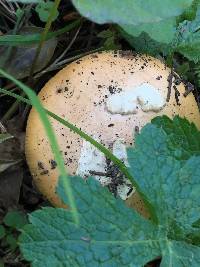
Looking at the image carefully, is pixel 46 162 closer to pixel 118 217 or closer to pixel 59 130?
pixel 59 130

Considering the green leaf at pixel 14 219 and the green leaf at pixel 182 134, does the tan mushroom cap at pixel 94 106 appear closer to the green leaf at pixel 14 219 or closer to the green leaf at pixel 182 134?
the green leaf at pixel 182 134

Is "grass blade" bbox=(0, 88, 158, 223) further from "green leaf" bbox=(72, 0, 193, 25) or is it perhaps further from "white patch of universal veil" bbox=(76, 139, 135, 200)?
"green leaf" bbox=(72, 0, 193, 25)

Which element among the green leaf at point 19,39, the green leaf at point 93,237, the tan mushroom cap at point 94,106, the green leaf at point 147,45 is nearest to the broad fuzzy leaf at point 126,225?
the green leaf at point 93,237

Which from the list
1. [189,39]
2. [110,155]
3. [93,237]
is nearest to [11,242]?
[93,237]

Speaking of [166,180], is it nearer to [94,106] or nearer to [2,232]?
[94,106]

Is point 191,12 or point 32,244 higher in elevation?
point 191,12

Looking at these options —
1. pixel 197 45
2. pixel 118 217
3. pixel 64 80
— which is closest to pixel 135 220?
pixel 118 217
